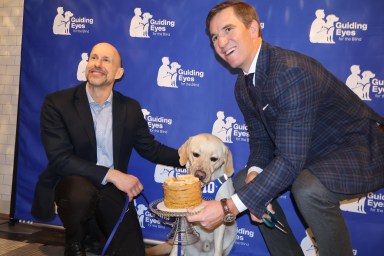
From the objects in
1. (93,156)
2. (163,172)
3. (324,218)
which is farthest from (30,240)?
(324,218)

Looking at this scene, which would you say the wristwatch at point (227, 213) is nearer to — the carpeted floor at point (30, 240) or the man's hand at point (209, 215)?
the man's hand at point (209, 215)

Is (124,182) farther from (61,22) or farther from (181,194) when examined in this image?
(61,22)

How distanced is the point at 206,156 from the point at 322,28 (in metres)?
1.48

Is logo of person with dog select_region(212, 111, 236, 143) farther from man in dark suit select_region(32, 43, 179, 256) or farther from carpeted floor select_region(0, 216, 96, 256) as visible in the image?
carpeted floor select_region(0, 216, 96, 256)

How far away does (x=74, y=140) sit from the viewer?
282 centimetres

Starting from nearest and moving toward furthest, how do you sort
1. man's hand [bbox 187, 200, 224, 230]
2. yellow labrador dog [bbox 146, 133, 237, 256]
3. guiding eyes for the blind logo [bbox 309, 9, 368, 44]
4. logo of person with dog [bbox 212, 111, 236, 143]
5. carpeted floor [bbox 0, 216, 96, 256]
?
man's hand [bbox 187, 200, 224, 230] → yellow labrador dog [bbox 146, 133, 237, 256] → guiding eyes for the blind logo [bbox 309, 9, 368, 44] → carpeted floor [bbox 0, 216, 96, 256] → logo of person with dog [bbox 212, 111, 236, 143]

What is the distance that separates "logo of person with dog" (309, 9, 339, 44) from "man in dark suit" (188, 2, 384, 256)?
3.34ft

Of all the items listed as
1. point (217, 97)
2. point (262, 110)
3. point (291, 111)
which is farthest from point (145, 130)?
point (291, 111)

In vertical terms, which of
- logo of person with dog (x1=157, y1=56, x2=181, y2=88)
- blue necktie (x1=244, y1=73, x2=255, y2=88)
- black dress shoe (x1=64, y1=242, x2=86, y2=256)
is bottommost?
black dress shoe (x1=64, y1=242, x2=86, y2=256)

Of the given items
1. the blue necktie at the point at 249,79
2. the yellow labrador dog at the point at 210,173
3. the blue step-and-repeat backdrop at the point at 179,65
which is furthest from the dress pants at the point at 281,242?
the blue necktie at the point at 249,79

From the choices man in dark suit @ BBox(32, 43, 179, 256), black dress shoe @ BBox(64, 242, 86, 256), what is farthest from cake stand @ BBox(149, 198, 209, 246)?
black dress shoe @ BBox(64, 242, 86, 256)

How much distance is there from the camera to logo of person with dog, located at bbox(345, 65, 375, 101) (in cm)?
292

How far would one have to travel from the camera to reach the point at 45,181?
2869 millimetres

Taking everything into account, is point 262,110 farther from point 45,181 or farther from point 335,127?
point 45,181
